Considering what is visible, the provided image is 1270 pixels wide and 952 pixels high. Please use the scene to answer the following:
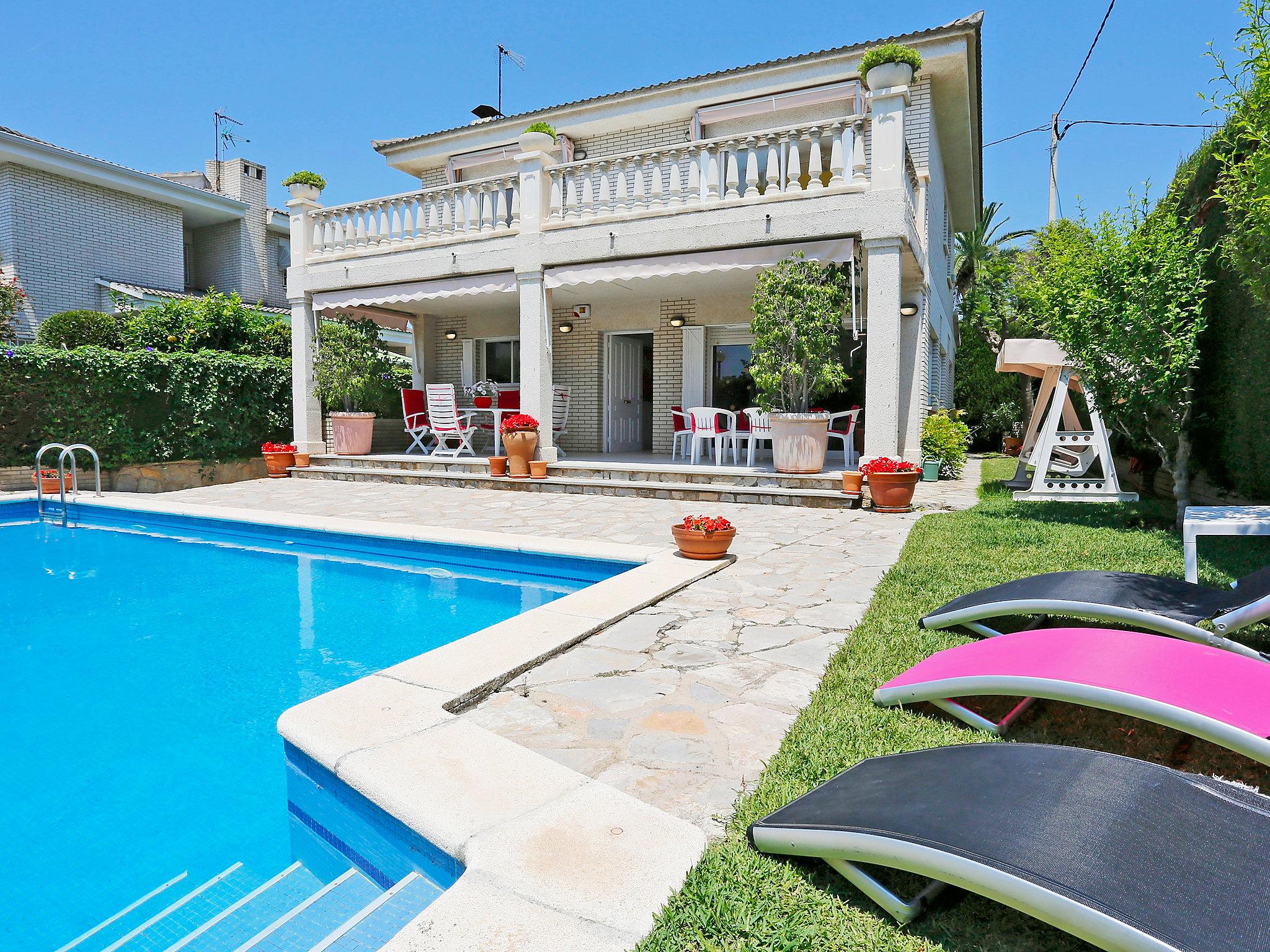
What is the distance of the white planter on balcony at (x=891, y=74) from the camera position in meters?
8.49

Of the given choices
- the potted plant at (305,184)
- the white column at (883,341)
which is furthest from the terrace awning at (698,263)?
the potted plant at (305,184)

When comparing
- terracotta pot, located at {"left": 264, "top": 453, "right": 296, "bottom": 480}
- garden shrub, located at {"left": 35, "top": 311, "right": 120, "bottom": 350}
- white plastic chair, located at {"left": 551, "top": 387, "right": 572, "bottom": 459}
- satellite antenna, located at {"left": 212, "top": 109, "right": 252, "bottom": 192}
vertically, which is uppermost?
satellite antenna, located at {"left": 212, "top": 109, "right": 252, "bottom": 192}

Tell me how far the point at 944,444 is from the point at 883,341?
408cm

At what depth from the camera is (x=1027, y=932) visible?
1.63 metres

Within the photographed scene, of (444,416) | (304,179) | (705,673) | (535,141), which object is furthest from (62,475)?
(705,673)

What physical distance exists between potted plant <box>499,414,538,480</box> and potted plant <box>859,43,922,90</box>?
6.34 m

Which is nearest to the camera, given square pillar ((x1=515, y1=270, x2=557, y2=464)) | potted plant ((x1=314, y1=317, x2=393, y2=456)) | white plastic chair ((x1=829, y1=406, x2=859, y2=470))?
white plastic chair ((x1=829, y1=406, x2=859, y2=470))

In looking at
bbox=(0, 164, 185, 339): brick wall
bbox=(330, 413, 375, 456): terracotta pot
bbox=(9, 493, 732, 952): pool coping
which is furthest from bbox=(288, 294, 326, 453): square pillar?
bbox=(9, 493, 732, 952): pool coping

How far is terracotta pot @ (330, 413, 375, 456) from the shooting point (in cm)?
1298

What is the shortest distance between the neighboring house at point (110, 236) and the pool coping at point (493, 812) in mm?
18220

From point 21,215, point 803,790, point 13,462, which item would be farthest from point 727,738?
point 21,215

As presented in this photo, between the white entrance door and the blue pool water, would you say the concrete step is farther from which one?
the blue pool water

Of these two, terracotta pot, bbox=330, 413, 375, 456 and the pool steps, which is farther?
terracotta pot, bbox=330, 413, 375, 456

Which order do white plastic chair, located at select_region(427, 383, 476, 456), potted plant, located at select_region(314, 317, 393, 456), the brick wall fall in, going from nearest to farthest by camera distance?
white plastic chair, located at select_region(427, 383, 476, 456) < potted plant, located at select_region(314, 317, 393, 456) < the brick wall
